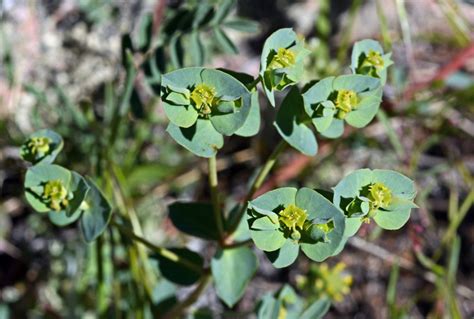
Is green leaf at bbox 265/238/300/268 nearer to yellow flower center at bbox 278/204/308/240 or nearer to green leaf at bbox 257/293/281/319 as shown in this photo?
yellow flower center at bbox 278/204/308/240

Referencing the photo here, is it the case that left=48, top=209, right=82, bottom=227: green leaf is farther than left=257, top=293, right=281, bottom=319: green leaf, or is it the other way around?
left=257, top=293, right=281, bottom=319: green leaf

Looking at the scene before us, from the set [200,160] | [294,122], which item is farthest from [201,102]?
[200,160]

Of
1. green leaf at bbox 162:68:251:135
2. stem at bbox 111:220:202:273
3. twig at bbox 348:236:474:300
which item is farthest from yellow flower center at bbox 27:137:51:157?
twig at bbox 348:236:474:300

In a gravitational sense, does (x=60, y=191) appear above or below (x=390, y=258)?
above

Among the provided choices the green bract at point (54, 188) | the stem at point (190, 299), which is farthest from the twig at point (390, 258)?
the green bract at point (54, 188)

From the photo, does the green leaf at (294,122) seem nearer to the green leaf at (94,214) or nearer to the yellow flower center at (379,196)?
the yellow flower center at (379,196)

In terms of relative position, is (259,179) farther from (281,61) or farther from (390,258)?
(390,258)

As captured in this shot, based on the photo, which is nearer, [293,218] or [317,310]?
[293,218]
